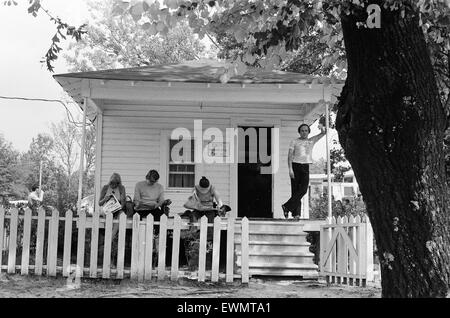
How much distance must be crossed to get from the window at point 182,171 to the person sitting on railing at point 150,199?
257 cm

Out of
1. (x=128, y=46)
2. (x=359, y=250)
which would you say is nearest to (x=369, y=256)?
(x=359, y=250)

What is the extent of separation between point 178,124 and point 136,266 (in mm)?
5452

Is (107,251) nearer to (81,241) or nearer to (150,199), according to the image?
(81,241)

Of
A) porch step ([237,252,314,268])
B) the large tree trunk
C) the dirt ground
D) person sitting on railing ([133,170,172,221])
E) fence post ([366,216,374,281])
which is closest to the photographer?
the large tree trunk

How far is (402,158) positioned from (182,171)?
10.1 m

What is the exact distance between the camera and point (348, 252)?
8852mm

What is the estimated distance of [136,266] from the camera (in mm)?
8445

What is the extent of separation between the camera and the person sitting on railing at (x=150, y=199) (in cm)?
1044

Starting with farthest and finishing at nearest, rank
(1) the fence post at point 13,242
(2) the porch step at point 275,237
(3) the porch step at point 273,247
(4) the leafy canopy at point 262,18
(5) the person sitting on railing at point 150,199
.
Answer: (5) the person sitting on railing at point 150,199 → (2) the porch step at point 275,237 → (3) the porch step at point 273,247 → (1) the fence post at point 13,242 → (4) the leafy canopy at point 262,18

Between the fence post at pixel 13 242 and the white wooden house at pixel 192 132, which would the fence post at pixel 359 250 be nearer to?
the white wooden house at pixel 192 132

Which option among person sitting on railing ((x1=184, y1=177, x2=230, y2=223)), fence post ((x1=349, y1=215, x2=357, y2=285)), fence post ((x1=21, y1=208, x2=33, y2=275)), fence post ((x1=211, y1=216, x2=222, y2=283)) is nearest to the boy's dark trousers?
person sitting on railing ((x1=184, y1=177, x2=230, y2=223))

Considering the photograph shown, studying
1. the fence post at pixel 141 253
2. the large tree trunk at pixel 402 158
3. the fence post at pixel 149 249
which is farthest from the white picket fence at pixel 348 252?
the large tree trunk at pixel 402 158

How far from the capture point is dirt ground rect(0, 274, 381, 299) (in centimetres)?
737

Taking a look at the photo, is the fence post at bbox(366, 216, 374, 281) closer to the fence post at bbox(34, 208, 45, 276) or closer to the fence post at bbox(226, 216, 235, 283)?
the fence post at bbox(226, 216, 235, 283)
